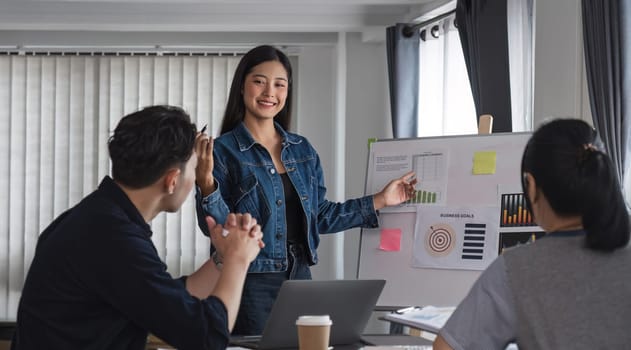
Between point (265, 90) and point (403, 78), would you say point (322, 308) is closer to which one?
point (265, 90)

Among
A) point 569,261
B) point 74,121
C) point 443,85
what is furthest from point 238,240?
point 74,121

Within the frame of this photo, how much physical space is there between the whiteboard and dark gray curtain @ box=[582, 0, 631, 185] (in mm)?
414

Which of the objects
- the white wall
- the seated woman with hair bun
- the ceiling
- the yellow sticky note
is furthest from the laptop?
the ceiling

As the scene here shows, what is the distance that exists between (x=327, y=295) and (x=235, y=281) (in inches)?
13.8

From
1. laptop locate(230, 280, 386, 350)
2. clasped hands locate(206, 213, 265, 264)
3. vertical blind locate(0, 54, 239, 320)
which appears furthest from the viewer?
vertical blind locate(0, 54, 239, 320)

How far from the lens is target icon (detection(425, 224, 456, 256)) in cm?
297

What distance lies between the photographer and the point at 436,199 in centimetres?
304

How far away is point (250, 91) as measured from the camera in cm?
296

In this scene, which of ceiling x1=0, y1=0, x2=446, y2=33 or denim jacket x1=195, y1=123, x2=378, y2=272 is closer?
denim jacket x1=195, y1=123, x2=378, y2=272

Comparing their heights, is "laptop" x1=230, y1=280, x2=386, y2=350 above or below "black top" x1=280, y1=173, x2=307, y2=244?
below

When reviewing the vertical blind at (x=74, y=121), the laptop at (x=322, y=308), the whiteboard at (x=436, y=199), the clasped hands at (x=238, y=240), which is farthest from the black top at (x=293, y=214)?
the vertical blind at (x=74, y=121)

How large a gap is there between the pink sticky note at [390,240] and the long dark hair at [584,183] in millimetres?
1547

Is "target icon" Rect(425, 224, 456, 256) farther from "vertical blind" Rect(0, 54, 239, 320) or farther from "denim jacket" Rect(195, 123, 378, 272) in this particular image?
"vertical blind" Rect(0, 54, 239, 320)

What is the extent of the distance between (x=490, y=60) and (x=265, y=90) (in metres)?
1.37
